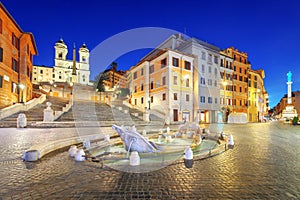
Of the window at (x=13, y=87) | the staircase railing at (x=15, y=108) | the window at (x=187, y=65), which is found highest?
the window at (x=187, y=65)

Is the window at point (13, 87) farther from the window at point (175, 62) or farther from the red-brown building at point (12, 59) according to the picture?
the window at point (175, 62)

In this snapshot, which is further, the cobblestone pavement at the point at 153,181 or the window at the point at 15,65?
the window at the point at 15,65

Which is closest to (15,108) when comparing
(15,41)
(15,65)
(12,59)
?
(12,59)

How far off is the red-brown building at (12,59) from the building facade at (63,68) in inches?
1890

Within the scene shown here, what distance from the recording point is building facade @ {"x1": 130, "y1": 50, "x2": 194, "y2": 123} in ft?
95.7

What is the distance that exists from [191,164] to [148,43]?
681 cm

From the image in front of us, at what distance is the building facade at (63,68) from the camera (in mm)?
75625

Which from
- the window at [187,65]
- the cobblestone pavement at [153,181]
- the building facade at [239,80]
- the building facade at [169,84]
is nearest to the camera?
the cobblestone pavement at [153,181]

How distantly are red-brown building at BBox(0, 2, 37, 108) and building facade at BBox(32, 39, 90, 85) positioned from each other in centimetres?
4800

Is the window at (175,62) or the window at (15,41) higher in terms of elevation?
the window at (15,41)

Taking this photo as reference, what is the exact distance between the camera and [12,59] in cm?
2488

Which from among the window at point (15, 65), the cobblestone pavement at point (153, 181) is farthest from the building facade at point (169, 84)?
the cobblestone pavement at point (153, 181)

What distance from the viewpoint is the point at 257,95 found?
159ft

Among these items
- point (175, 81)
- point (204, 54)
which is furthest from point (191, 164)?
point (204, 54)
